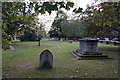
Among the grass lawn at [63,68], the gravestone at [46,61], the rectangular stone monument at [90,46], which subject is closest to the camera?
the grass lawn at [63,68]

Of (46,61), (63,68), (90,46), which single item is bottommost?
(63,68)

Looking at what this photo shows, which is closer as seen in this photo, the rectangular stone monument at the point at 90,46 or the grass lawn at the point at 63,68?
the grass lawn at the point at 63,68

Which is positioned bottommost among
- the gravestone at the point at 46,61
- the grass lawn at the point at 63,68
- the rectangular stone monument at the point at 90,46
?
the grass lawn at the point at 63,68

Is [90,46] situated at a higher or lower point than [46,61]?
higher

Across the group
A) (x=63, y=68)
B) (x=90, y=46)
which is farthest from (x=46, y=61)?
(x=90, y=46)

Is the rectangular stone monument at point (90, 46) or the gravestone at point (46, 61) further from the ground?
the rectangular stone monument at point (90, 46)

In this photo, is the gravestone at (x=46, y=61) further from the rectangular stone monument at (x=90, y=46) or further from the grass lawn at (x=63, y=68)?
the rectangular stone monument at (x=90, y=46)

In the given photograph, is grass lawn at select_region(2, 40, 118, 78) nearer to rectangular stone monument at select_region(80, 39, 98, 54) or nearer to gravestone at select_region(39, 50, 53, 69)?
gravestone at select_region(39, 50, 53, 69)

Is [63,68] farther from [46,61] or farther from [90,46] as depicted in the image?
[90,46]

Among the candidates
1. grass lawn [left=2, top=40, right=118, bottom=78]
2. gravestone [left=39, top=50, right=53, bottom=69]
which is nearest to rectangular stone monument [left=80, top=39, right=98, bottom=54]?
grass lawn [left=2, top=40, right=118, bottom=78]

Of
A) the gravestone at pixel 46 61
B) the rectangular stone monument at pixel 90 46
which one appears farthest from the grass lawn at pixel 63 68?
the rectangular stone monument at pixel 90 46

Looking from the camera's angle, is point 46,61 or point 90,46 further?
point 90,46

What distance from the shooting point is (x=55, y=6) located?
8.94 feet

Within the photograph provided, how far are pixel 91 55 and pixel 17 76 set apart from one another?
5.89 meters
